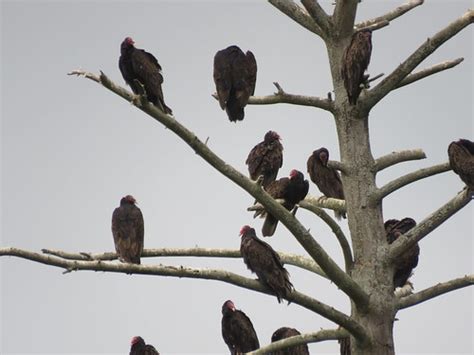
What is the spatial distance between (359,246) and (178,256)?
1.60 m

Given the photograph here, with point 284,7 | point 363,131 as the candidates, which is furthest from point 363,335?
point 284,7

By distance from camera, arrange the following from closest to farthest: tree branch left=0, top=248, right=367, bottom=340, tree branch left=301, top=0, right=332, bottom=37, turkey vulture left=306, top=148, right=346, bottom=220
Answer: tree branch left=0, top=248, right=367, bottom=340 → tree branch left=301, top=0, right=332, bottom=37 → turkey vulture left=306, top=148, right=346, bottom=220

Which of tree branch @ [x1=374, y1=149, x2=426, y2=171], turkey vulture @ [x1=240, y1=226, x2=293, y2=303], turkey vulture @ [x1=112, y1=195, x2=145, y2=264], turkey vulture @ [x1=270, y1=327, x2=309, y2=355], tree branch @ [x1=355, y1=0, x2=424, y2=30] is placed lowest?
turkey vulture @ [x1=270, y1=327, x2=309, y2=355]

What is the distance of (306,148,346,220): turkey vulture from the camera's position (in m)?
11.1

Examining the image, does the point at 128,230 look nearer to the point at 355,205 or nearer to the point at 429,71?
the point at 355,205

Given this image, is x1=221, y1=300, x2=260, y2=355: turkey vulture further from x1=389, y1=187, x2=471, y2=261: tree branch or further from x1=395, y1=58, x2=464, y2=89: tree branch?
x1=395, y1=58, x2=464, y2=89: tree branch

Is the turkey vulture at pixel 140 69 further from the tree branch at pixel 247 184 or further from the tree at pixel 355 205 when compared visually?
the tree branch at pixel 247 184

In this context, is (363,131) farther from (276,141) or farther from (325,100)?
(276,141)

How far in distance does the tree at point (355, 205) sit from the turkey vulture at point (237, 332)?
107cm

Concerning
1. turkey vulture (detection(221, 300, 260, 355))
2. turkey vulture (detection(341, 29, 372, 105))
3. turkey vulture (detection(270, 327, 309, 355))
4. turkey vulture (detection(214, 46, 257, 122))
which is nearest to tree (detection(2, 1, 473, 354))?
turkey vulture (detection(341, 29, 372, 105))

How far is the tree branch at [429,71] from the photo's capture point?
8688mm

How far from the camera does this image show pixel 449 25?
8.14m

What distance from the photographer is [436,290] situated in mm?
7586

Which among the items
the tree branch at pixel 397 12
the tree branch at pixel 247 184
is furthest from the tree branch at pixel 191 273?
the tree branch at pixel 397 12
